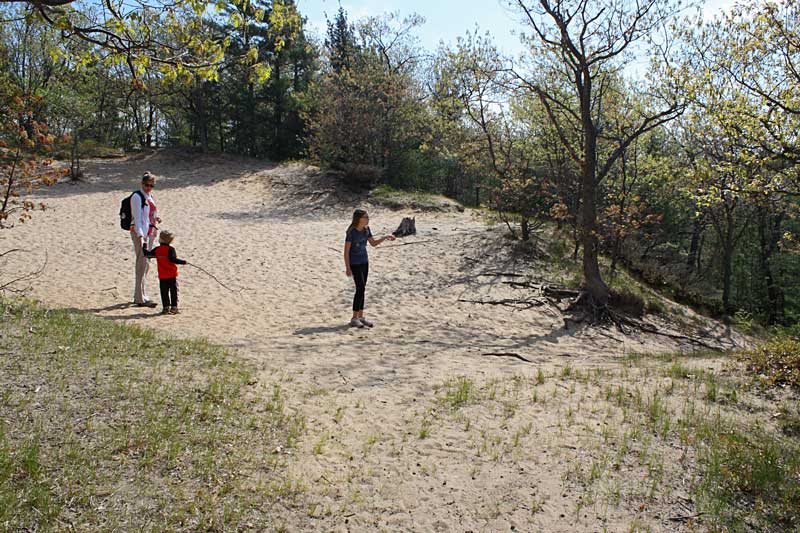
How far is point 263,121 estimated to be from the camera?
102ft

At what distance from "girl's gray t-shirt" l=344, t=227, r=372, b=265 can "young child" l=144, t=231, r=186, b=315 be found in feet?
9.21

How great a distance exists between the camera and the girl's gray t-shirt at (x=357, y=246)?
8.80 meters

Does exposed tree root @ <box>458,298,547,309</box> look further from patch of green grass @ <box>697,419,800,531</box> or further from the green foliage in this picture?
the green foliage

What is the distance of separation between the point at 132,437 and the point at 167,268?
17.2 ft

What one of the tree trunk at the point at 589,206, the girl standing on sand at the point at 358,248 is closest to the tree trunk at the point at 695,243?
the tree trunk at the point at 589,206

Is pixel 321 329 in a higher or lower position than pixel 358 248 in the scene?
lower

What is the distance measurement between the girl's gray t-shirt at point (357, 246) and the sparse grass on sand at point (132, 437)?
2.83 metres

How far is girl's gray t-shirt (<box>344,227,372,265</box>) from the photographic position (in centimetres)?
880

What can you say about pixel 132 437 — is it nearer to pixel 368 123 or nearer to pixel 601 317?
pixel 601 317

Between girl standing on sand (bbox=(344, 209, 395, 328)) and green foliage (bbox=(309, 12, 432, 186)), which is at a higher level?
green foliage (bbox=(309, 12, 432, 186))

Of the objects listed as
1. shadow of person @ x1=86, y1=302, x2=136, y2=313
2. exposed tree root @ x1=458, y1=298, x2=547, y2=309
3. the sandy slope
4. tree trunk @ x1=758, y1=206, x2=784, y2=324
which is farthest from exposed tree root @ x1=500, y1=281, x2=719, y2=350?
tree trunk @ x1=758, y1=206, x2=784, y2=324

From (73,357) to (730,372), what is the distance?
8.08 metres

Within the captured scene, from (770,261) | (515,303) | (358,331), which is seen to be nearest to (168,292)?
(358,331)

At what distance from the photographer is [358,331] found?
9250 mm
